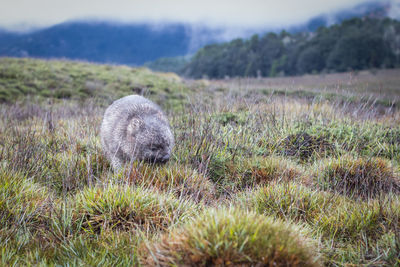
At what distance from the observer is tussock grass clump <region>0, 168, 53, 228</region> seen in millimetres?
2408

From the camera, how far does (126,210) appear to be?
98.0 inches

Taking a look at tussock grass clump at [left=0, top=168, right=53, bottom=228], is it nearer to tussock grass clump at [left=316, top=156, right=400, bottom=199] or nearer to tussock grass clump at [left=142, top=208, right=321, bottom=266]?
tussock grass clump at [left=142, top=208, right=321, bottom=266]

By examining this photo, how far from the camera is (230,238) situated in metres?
1.77

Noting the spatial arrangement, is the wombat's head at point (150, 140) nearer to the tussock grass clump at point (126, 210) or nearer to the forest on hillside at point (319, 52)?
the tussock grass clump at point (126, 210)

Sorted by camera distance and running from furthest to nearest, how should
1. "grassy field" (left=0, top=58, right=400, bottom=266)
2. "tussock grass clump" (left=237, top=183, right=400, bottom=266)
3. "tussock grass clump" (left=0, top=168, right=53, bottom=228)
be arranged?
"tussock grass clump" (left=0, top=168, right=53, bottom=228) < "tussock grass clump" (left=237, top=183, right=400, bottom=266) < "grassy field" (left=0, top=58, right=400, bottom=266)

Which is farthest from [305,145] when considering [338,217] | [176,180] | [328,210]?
[176,180]

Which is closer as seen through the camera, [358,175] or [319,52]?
[358,175]

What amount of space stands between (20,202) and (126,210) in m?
1.10

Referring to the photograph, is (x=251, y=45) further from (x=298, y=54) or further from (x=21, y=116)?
(x=21, y=116)

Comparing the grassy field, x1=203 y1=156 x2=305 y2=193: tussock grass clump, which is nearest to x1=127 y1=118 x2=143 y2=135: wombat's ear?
the grassy field

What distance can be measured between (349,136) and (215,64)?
5399 cm

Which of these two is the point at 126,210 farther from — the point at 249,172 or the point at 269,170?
the point at 269,170

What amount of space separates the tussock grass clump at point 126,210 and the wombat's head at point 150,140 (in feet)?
3.08

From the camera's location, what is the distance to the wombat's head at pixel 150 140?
11.8ft
